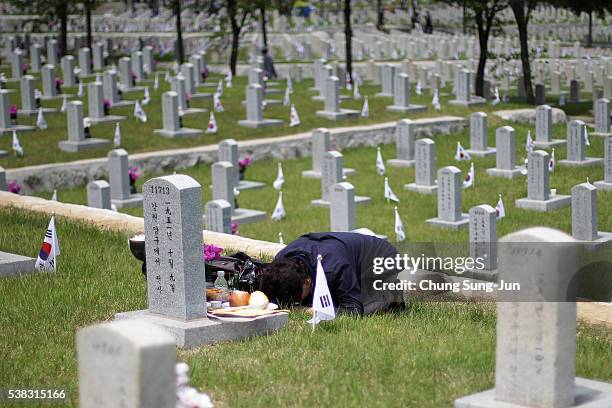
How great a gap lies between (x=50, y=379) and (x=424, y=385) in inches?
92.1

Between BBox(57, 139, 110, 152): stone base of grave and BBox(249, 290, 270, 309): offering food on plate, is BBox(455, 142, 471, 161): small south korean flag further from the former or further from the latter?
BBox(249, 290, 270, 309): offering food on plate

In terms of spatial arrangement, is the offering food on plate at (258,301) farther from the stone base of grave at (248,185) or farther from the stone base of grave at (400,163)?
the stone base of grave at (400,163)

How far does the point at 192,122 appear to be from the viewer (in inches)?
970

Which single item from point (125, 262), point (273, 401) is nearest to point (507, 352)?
point (273, 401)

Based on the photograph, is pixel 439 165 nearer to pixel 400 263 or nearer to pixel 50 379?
pixel 400 263

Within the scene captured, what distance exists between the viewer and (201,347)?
768 centimetres

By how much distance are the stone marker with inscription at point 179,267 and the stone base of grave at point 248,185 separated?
1154cm

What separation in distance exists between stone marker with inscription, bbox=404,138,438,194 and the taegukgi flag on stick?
9.74 metres

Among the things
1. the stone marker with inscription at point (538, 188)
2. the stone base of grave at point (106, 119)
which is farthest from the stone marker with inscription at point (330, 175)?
the stone base of grave at point (106, 119)

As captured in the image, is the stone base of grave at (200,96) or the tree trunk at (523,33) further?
the tree trunk at (523,33)

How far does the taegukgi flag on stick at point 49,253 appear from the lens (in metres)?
10.0

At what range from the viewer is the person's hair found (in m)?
8.38

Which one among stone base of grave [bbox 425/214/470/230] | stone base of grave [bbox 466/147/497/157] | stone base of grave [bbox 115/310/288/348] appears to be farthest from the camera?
stone base of grave [bbox 466/147/497/157]

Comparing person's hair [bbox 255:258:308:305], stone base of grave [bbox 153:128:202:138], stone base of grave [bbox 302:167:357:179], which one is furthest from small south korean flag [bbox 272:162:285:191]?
person's hair [bbox 255:258:308:305]
